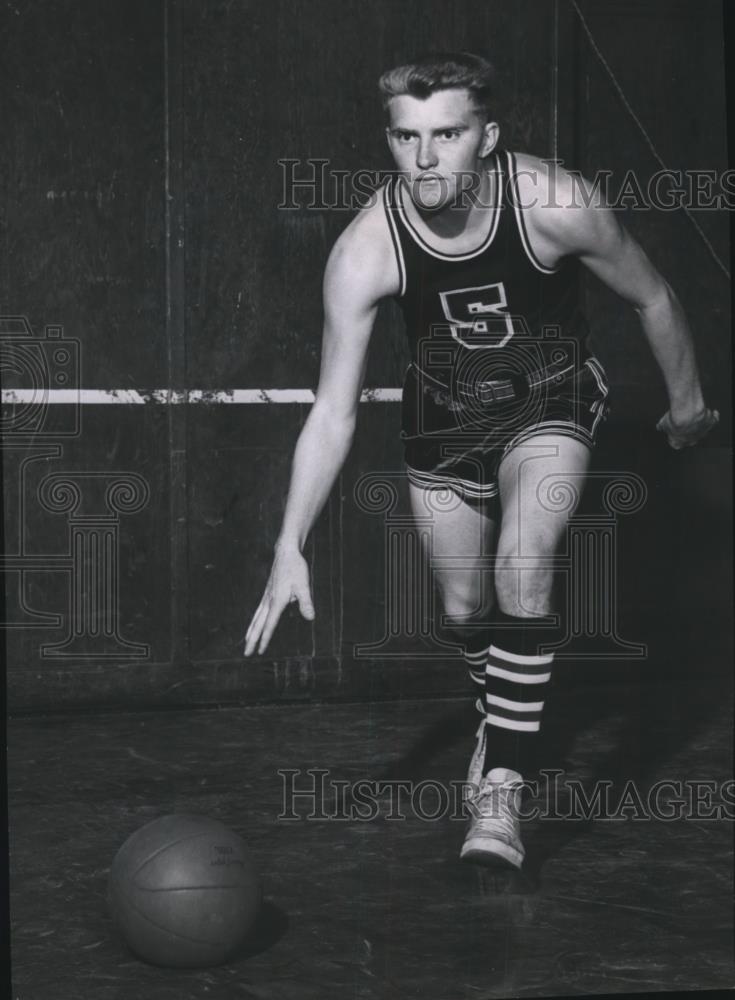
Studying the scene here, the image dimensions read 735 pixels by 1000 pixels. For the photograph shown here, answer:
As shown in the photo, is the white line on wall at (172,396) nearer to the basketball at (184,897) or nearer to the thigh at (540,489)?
the thigh at (540,489)

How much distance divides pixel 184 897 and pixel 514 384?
2.02 metres

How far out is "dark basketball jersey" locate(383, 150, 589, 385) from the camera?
4723 mm

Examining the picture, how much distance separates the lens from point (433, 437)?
16.8 feet

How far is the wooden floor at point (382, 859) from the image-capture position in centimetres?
382

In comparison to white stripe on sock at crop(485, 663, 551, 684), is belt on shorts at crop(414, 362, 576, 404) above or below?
above

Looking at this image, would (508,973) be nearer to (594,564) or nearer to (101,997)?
(101,997)

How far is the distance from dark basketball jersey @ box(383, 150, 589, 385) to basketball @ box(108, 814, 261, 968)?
1.82 meters

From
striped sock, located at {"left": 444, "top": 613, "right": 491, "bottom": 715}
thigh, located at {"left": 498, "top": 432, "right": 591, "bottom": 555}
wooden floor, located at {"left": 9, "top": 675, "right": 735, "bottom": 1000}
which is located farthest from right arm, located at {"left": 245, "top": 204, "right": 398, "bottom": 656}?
wooden floor, located at {"left": 9, "top": 675, "right": 735, "bottom": 1000}

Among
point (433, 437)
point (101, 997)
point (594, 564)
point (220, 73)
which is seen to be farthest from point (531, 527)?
point (220, 73)

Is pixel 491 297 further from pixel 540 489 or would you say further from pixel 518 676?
pixel 518 676

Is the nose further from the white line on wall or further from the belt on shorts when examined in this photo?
the white line on wall

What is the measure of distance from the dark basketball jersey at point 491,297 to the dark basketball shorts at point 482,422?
0.22 ft

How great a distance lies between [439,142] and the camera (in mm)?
4633

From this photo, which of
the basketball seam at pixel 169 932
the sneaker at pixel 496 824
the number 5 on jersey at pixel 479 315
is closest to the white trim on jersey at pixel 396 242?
the number 5 on jersey at pixel 479 315
